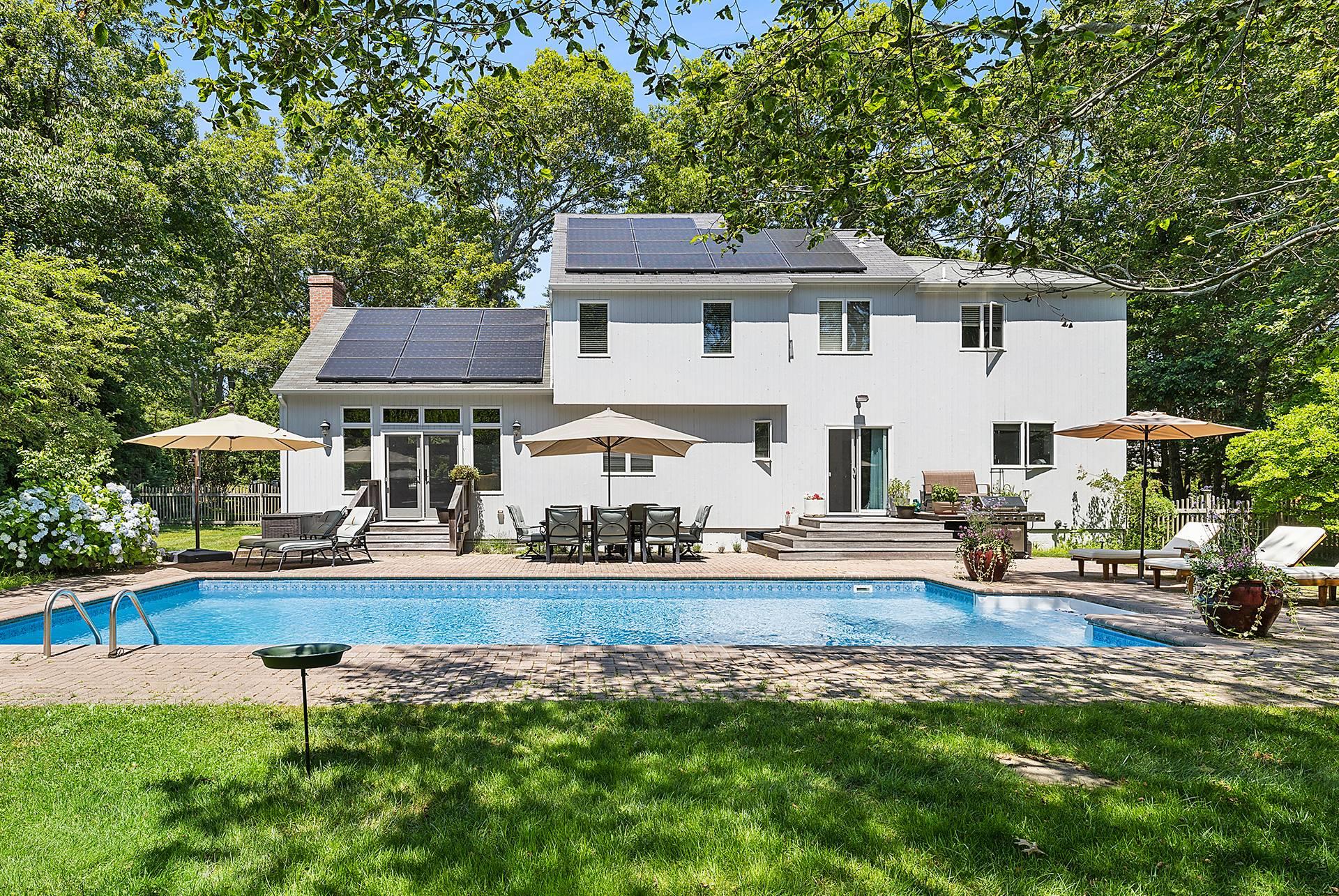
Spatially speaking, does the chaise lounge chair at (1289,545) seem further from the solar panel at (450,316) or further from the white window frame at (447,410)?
the solar panel at (450,316)

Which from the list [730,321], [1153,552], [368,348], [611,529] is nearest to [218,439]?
[368,348]

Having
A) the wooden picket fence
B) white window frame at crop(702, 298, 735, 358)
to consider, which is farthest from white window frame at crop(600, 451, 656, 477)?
the wooden picket fence

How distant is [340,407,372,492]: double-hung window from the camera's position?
699 inches

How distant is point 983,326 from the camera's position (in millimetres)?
18328

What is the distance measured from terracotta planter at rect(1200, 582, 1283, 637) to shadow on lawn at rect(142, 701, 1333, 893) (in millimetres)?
3317

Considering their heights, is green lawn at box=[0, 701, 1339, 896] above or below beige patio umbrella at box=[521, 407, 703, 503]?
below

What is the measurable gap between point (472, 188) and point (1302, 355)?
91.6ft

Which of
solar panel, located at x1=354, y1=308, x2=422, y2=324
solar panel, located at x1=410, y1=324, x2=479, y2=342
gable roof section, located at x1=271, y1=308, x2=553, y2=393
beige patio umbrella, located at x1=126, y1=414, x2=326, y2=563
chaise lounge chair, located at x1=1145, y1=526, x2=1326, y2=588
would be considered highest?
solar panel, located at x1=354, y1=308, x2=422, y2=324

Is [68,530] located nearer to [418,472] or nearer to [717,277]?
[418,472]

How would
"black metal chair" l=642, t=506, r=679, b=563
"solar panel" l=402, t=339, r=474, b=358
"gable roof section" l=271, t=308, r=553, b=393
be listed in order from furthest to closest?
"solar panel" l=402, t=339, r=474, b=358, "gable roof section" l=271, t=308, r=553, b=393, "black metal chair" l=642, t=506, r=679, b=563

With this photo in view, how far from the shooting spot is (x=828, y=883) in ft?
10.2

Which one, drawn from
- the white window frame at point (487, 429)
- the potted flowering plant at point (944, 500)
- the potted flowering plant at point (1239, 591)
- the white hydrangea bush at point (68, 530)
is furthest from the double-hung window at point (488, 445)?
the potted flowering plant at point (1239, 591)

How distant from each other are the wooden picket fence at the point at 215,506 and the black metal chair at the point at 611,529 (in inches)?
516

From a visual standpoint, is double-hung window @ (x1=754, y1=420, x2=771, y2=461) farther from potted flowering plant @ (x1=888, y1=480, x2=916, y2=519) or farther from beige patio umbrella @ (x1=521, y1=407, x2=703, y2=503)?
beige patio umbrella @ (x1=521, y1=407, x2=703, y2=503)
